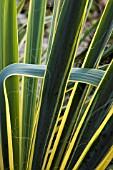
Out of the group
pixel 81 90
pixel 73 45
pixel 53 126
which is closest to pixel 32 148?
pixel 53 126

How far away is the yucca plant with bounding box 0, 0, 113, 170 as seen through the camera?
0.72 meters

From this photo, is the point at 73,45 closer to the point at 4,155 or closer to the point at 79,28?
the point at 79,28

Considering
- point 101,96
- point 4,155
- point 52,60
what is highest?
point 52,60

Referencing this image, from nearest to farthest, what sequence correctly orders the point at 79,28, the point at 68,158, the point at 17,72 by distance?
the point at 79,28 → the point at 17,72 → the point at 68,158

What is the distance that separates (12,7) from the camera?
34.3 inches

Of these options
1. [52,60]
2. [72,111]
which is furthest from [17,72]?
[72,111]

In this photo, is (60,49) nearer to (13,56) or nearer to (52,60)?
(52,60)

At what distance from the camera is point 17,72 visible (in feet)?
2.64

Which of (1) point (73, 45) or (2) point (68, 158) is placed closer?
(1) point (73, 45)

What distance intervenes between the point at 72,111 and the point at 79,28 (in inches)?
12.2

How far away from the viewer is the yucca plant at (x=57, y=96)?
2.38 ft

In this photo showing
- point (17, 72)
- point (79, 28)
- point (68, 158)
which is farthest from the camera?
point (68, 158)

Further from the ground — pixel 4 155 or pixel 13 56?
pixel 13 56

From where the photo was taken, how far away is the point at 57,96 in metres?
0.79
